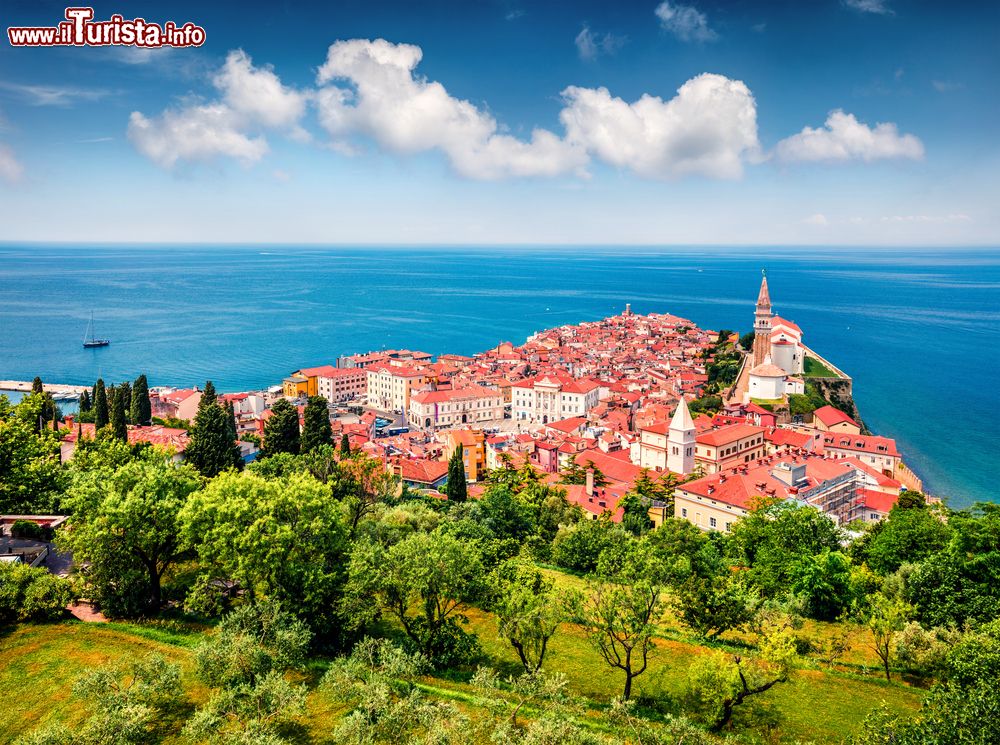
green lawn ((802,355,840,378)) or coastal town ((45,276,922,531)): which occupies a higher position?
green lawn ((802,355,840,378))

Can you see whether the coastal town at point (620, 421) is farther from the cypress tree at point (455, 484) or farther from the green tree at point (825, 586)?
the green tree at point (825, 586)

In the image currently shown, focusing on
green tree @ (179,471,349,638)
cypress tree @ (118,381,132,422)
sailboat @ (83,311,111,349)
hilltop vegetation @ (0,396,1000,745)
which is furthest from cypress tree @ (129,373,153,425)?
sailboat @ (83,311,111,349)

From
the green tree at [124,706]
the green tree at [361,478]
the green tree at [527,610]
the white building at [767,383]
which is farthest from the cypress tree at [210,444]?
the white building at [767,383]

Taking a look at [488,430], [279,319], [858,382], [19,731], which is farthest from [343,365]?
[19,731]

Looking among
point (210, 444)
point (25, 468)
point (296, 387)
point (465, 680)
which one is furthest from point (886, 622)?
point (296, 387)

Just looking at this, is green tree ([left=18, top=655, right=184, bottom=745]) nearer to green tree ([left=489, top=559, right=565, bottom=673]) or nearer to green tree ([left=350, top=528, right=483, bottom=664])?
green tree ([left=350, top=528, right=483, bottom=664])

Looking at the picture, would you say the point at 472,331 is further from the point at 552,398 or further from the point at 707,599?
the point at 707,599

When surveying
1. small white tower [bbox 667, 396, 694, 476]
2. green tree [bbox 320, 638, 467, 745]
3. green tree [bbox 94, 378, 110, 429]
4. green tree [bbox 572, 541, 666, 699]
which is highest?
green tree [bbox 572, 541, 666, 699]

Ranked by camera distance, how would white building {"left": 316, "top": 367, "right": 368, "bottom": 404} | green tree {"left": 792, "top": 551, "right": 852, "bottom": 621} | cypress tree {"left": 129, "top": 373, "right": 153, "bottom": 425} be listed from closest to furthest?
green tree {"left": 792, "top": 551, "right": 852, "bottom": 621} → cypress tree {"left": 129, "top": 373, "right": 153, "bottom": 425} → white building {"left": 316, "top": 367, "right": 368, "bottom": 404}
